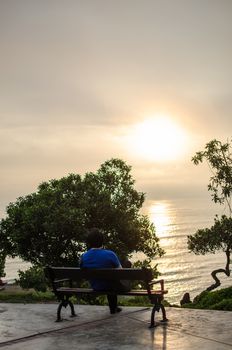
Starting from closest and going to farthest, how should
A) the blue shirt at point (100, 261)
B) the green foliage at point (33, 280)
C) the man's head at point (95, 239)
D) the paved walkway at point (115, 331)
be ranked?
the paved walkway at point (115, 331) → the blue shirt at point (100, 261) → the man's head at point (95, 239) → the green foliage at point (33, 280)

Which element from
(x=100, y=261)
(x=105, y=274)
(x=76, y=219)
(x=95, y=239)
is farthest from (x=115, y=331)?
(x=76, y=219)

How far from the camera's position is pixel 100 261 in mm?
8438

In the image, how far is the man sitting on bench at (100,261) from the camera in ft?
27.1

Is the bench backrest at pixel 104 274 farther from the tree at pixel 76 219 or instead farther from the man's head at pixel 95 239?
the tree at pixel 76 219

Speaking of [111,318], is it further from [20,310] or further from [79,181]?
[79,181]

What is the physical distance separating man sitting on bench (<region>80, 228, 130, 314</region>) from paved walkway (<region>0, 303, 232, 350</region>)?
54 cm

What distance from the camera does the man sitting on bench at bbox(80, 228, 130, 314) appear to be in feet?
27.1

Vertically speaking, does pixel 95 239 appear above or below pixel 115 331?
above

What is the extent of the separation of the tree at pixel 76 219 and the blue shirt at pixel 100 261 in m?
19.8

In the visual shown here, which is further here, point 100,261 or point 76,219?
point 76,219

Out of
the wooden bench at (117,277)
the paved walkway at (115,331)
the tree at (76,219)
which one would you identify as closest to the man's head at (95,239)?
the wooden bench at (117,277)

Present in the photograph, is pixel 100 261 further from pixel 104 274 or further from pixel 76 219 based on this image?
pixel 76 219

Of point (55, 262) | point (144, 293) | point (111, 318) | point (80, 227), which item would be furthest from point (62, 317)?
point (55, 262)

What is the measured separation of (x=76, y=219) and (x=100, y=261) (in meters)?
20.1
